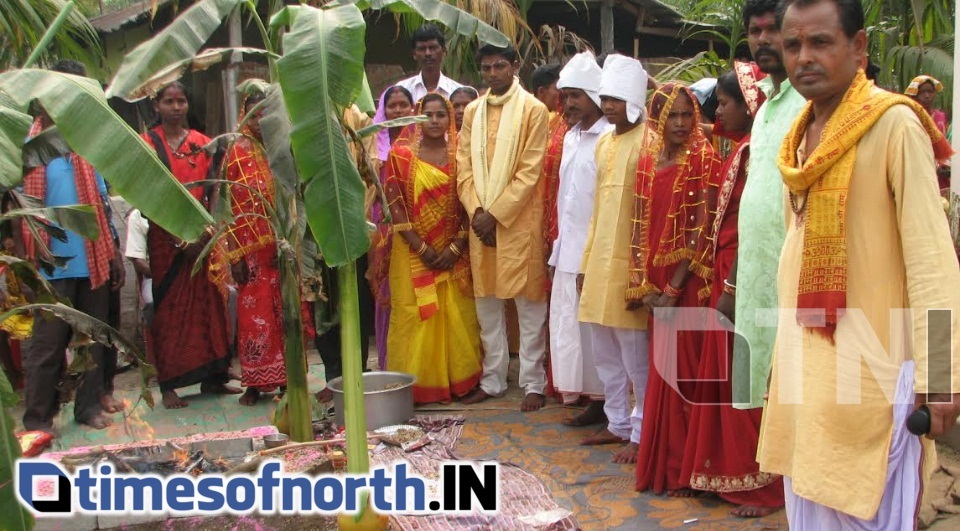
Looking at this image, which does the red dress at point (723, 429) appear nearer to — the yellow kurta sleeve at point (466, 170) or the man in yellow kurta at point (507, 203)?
the man in yellow kurta at point (507, 203)

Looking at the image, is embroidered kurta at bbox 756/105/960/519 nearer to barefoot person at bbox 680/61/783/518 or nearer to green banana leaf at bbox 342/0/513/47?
barefoot person at bbox 680/61/783/518

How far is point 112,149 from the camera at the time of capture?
3154 mm

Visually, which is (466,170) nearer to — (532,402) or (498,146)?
(498,146)

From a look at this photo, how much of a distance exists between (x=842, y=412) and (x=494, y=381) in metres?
3.96

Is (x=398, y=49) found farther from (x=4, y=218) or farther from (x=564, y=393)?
(x=4, y=218)

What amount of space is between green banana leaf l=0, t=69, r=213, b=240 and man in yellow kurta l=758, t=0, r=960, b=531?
214cm

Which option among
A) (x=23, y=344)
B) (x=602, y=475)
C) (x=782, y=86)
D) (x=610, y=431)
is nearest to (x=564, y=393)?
(x=610, y=431)

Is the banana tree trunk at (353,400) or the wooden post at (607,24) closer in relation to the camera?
the banana tree trunk at (353,400)

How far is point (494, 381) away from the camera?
6086mm

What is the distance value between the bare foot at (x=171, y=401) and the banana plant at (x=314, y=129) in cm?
210

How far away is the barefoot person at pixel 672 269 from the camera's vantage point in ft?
13.0

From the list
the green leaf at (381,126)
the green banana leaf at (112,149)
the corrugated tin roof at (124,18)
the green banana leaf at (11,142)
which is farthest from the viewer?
the corrugated tin roof at (124,18)

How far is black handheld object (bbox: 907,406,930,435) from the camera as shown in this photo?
2.04 m

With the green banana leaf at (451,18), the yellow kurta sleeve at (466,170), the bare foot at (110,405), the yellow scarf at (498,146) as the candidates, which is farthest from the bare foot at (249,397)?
the green banana leaf at (451,18)
